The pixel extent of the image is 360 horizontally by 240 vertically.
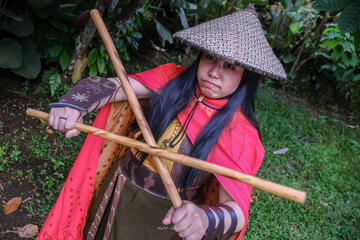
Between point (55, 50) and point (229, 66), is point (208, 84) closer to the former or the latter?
point (229, 66)

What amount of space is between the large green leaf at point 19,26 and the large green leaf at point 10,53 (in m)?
0.10

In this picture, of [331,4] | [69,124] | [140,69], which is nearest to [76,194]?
[69,124]

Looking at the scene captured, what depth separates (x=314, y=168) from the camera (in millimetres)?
3465

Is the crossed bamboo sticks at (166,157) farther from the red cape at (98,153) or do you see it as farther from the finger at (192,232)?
the red cape at (98,153)

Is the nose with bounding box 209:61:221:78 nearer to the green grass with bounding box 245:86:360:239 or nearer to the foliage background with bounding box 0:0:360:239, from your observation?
the foliage background with bounding box 0:0:360:239

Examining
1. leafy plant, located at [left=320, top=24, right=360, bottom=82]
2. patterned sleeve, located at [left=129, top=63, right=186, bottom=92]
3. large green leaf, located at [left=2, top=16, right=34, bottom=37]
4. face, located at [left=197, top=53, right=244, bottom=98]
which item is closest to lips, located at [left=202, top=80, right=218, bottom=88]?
face, located at [left=197, top=53, right=244, bottom=98]

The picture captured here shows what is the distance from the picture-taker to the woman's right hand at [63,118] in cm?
128

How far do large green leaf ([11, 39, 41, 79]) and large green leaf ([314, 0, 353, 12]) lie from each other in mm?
2497

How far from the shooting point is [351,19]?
40.3 inches

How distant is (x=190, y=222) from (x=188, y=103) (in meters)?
0.63

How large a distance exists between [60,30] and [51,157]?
4.24 ft

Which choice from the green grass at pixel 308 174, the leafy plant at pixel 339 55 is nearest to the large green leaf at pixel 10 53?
the green grass at pixel 308 174

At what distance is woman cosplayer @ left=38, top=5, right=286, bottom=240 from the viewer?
1.32 meters

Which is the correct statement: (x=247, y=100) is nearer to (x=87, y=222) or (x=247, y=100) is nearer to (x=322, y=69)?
(x=87, y=222)
